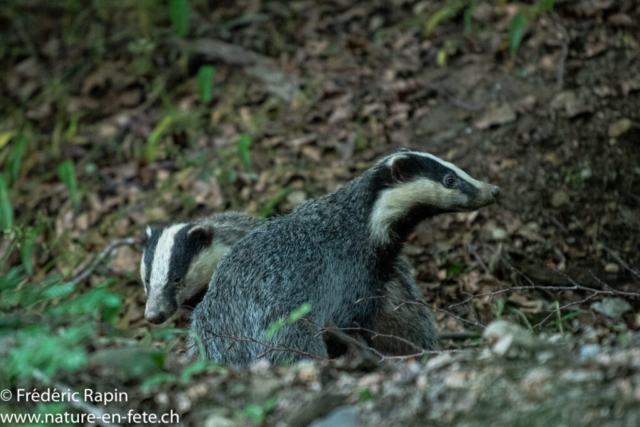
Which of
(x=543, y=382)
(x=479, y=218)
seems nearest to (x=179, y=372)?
(x=543, y=382)

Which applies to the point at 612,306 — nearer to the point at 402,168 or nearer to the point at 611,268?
the point at 611,268

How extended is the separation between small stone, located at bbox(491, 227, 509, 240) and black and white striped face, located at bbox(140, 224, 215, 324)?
8.22ft

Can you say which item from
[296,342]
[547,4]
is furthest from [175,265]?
[547,4]

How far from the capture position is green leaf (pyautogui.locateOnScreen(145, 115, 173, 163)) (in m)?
7.96

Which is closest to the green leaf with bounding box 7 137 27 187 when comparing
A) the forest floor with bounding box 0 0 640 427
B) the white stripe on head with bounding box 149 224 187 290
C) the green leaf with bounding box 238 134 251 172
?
the forest floor with bounding box 0 0 640 427

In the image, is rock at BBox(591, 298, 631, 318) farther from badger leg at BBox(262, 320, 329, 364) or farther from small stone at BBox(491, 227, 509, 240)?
badger leg at BBox(262, 320, 329, 364)

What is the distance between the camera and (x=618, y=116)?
6676 mm

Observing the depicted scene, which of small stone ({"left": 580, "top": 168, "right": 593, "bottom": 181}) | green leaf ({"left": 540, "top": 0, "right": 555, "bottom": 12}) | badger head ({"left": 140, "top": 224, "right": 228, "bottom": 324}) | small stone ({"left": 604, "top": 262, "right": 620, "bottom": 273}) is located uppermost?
green leaf ({"left": 540, "top": 0, "right": 555, "bottom": 12})

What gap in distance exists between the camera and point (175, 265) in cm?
529

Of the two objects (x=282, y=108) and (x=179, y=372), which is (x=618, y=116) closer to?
(x=282, y=108)

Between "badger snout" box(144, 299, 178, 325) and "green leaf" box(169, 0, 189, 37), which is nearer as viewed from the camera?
"badger snout" box(144, 299, 178, 325)

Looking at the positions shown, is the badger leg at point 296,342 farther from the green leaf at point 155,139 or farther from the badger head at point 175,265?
the green leaf at point 155,139

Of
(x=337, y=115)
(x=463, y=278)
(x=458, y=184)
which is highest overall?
(x=458, y=184)

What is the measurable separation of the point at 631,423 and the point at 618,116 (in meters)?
4.91
